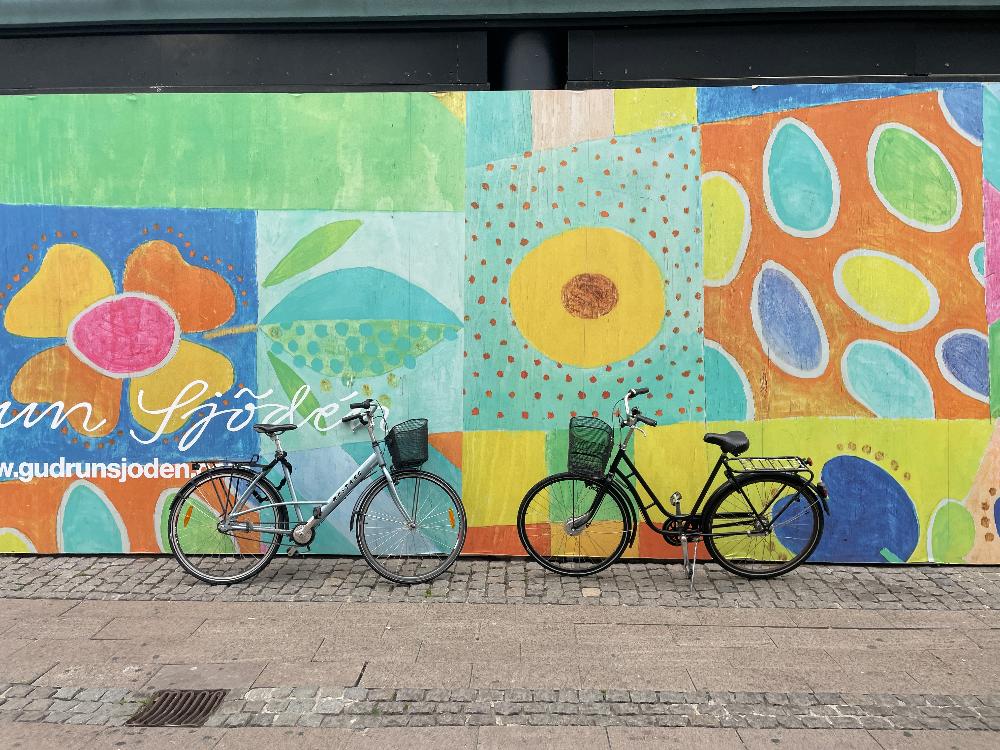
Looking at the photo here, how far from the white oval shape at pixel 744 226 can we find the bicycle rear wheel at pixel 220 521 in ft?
12.1

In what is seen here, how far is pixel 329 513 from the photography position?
621 centimetres

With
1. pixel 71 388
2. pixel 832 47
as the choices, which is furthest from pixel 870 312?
pixel 71 388

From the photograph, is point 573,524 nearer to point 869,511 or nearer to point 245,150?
point 869,511

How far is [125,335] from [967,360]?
6.39m

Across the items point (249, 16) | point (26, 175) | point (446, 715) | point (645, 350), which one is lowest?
point (446, 715)

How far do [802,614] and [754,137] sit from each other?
11.3ft

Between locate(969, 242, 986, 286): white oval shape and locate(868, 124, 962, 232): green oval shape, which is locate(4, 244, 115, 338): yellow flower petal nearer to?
locate(868, 124, 962, 232): green oval shape

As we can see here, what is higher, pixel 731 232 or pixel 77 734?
pixel 731 232

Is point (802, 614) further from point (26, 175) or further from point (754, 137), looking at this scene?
point (26, 175)

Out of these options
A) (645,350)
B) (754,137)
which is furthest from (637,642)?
(754,137)

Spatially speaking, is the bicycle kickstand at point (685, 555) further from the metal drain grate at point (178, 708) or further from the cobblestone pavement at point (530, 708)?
the metal drain grate at point (178, 708)

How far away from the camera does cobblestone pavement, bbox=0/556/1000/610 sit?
568 cm

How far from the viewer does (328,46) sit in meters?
7.74

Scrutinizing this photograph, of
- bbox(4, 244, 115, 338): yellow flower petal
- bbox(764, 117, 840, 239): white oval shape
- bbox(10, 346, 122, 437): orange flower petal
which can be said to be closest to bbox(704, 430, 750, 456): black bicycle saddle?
bbox(764, 117, 840, 239): white oval shape
